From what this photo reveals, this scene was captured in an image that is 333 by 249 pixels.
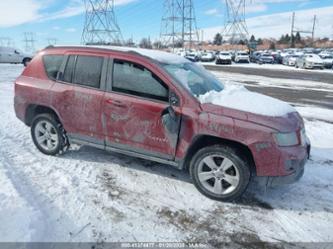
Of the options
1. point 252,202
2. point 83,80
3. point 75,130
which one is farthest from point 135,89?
point 252,202

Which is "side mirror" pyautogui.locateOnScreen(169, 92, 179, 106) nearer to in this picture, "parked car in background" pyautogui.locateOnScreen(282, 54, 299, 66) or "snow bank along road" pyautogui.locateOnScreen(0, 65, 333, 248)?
"snow bank along road" pyautogui.locateOnScreen(0, 65, 333, 248)

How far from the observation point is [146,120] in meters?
4.25

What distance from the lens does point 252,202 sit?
13.4 ft

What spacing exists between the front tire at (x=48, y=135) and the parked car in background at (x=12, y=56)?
24.6 m

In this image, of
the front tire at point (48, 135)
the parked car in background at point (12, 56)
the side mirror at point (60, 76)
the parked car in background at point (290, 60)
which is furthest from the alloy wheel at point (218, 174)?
the parked car in background at point (290, 60)

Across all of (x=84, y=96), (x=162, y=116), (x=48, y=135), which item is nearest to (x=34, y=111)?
(x=48, y=135)

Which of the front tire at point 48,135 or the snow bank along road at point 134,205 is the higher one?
the front tire at point 48,135

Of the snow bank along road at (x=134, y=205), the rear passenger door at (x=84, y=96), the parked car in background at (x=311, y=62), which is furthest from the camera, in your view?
the parked car in background at (x=311, y=62)

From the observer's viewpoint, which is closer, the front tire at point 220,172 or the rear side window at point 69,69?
the front tire at point 220,172

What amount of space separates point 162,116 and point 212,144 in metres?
0.75

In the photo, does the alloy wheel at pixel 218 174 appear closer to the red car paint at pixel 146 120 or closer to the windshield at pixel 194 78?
the red car paint at pixel 146 120

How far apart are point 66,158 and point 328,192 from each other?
4.02 metres

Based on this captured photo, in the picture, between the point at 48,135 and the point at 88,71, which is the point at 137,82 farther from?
the point at 48,135

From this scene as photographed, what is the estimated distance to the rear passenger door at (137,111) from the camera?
4.20 metres
